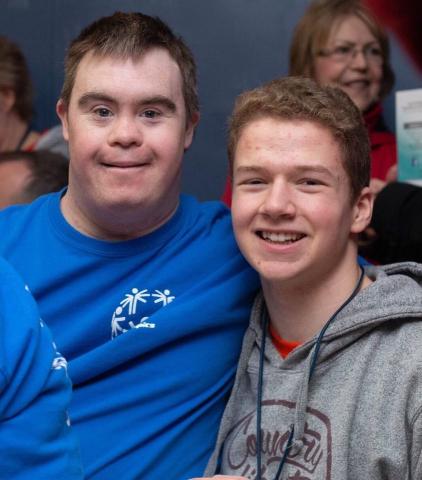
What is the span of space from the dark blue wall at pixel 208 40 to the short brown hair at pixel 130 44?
2.75ft

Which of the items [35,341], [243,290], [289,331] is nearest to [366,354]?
[289,331]

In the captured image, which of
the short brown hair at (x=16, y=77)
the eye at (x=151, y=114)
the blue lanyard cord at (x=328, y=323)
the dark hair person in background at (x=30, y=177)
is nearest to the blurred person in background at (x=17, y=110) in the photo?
the short brown hair at (x=16, y=77)

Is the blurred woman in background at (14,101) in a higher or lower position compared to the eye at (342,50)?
lower

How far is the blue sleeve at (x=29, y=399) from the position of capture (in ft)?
4.13

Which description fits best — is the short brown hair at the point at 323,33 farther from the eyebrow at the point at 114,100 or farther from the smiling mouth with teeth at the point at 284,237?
the smiling mouth with teeth at the point at 284,237

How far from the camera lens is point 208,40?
3.16 meters

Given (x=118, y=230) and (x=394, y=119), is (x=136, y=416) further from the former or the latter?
(x=394, y=119)

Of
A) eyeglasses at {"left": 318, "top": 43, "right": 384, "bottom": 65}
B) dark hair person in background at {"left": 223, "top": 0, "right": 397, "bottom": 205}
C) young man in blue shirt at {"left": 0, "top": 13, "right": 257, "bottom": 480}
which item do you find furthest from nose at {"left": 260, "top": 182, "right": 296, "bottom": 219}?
eyeglasses at {"left": 318, "top": 43, "right": 384, "bottom": 65}

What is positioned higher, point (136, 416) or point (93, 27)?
point (93, 27)

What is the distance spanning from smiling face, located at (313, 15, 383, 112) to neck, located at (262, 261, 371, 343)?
900mm

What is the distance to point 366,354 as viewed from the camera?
1844 millimetres

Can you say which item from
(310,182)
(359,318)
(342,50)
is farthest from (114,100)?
(342,50)

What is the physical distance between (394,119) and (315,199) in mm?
938

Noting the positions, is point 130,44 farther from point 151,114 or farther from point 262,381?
point 262,381
